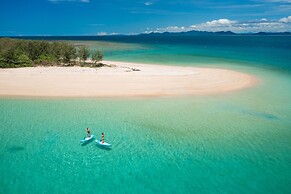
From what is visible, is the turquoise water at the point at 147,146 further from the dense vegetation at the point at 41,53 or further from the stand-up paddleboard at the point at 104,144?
the dense vegetation at the point at 41,53

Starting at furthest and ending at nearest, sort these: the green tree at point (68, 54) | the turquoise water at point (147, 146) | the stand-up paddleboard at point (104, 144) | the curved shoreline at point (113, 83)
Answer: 1. the green tree at point (68, 54)
2. the curved shoreline at point (113, 83)
3. the stand-up paddleboard at point (104, 144)
4. the turquoise water at point (147, 146)

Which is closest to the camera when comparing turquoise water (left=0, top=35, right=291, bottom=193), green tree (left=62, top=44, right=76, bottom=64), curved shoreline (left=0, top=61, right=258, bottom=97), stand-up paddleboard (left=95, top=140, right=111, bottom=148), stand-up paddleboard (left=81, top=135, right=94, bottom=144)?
turquoise water (left=0, top=35, right=291, bottom=193)

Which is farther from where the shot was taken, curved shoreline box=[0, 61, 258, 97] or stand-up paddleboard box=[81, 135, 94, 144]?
curved shoreline box=[0, 61, 258, 97]

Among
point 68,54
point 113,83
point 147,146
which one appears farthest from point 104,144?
point 68,54

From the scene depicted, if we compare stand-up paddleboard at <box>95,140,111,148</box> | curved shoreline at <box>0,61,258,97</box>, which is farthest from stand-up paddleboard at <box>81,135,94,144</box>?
curved shoreline at <box>0,61,258,97</box>

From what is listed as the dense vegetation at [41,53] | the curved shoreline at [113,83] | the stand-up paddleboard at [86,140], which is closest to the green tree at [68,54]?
the dense vegetation at [41,53]

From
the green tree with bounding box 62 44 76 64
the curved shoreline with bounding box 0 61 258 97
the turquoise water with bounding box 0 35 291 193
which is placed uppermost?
the green tree with bounding box 62 44 76 64

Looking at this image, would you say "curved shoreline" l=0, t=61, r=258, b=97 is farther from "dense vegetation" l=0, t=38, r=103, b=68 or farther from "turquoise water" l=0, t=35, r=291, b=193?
"dense vegetation" l=0, t=38, r=103, b=68
